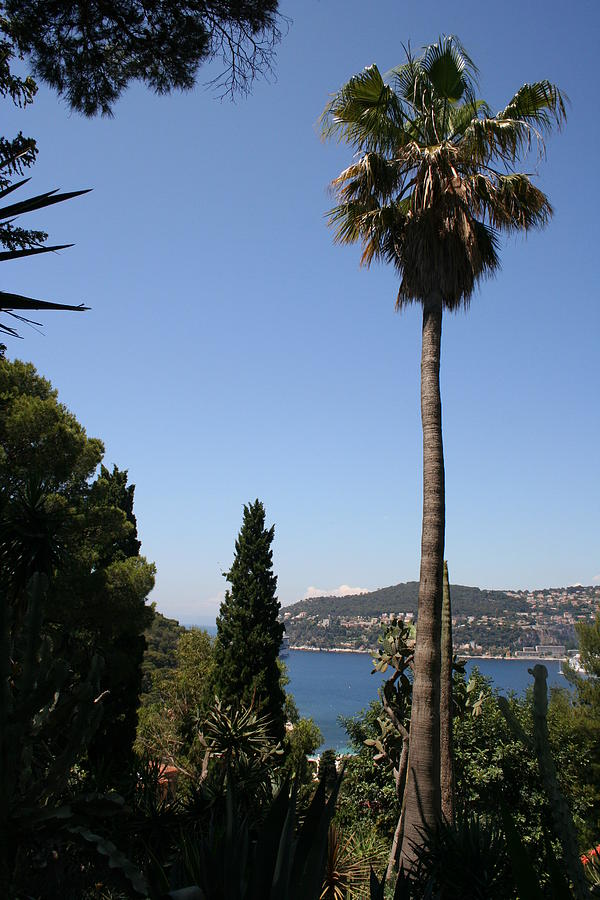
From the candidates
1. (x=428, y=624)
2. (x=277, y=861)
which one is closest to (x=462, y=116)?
(x=428, y=624)

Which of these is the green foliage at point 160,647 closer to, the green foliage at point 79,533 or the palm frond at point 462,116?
the green foliage at point 79,533

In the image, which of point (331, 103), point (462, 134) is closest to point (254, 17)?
point (331, 103)

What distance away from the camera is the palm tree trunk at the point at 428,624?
7.04 metres

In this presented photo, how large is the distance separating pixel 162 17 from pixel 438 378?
600 cm

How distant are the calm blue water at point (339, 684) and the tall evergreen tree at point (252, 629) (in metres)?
70.1

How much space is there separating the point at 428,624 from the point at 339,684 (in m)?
152

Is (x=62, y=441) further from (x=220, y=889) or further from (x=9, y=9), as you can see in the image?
(x=220, y=889)

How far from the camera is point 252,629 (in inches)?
834

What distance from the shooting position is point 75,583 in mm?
13859

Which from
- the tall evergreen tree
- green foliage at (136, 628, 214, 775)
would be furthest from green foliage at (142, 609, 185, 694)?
the tall evergreen tree

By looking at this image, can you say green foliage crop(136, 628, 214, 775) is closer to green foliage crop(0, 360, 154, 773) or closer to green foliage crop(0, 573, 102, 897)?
green foliage crop(0, 360, 154, 773)

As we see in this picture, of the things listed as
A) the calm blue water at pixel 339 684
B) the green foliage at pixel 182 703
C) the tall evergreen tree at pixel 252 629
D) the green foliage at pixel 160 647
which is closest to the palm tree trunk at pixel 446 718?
the tall evergreen tree at pixel 252 629

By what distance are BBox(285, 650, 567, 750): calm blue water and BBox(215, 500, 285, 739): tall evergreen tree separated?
7011 centimetres

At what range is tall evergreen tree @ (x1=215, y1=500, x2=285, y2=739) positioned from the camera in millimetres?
19984
